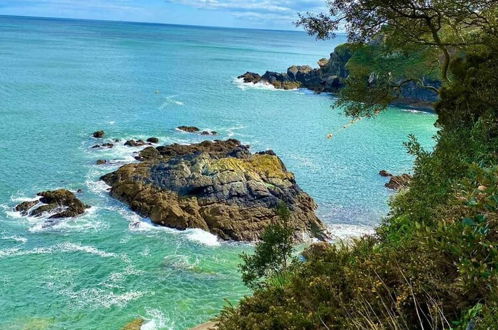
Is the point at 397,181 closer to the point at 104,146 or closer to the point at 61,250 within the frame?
the point at 61,250

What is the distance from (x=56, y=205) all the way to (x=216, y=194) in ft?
43.0

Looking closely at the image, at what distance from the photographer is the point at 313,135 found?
6494cm

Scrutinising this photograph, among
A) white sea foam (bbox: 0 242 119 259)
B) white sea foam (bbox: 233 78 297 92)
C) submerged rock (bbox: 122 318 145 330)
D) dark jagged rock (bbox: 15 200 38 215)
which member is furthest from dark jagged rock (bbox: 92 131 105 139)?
white sea foam (bbox: 233 78 297 92)

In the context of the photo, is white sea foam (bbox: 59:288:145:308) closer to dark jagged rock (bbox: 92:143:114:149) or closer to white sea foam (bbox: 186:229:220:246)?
white sea foam (bbox: 186:229:220:246)

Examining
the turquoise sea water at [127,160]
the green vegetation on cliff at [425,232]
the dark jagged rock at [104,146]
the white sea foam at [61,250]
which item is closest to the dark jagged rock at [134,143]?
the turquoise sea water at [127,160]

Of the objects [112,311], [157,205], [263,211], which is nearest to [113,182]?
[157,205]

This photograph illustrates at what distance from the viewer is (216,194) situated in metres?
38.4

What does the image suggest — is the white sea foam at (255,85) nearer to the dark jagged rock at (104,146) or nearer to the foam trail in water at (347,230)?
the dark jagged rock at (104,146)

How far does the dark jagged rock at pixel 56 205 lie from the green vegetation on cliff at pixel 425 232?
26186 millimetres

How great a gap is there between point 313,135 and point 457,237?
57.9m

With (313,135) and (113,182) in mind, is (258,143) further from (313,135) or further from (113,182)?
(113,182)

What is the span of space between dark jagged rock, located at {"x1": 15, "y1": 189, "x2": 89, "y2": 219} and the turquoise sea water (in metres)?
1.13

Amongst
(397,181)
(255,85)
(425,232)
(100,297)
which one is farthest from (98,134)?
(255,85)

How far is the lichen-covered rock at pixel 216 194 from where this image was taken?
→ 1412 inches
